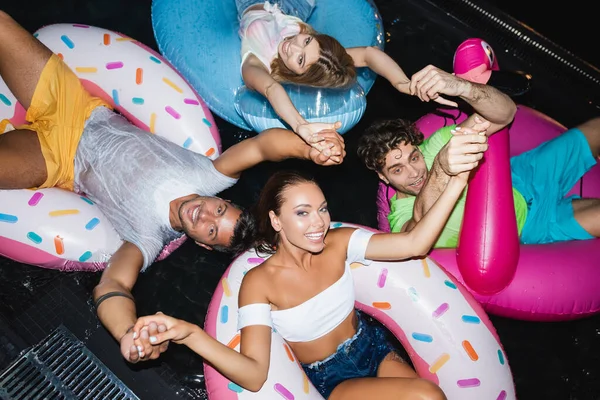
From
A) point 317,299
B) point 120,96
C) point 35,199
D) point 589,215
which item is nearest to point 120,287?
point 35,199

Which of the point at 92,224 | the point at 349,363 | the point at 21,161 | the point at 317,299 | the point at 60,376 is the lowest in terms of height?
the point at 60,376

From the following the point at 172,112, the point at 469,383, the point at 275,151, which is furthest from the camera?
the point at 172,112

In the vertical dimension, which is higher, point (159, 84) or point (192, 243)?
point (159, 84)

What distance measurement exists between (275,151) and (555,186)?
123 cm

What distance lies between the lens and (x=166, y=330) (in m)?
1.58

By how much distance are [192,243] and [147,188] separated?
1.84 ft

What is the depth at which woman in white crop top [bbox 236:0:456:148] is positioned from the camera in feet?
7.85

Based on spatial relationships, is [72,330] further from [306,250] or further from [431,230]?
[431,230]

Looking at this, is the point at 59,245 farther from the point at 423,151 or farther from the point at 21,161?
the point at 423,151

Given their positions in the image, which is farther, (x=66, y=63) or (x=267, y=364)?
(x=66, y=63)

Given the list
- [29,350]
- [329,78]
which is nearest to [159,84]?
[329,78]

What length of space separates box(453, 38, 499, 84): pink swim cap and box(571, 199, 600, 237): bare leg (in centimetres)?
74

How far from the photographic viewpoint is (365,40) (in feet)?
9.02

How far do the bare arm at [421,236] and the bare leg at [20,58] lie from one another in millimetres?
1584
